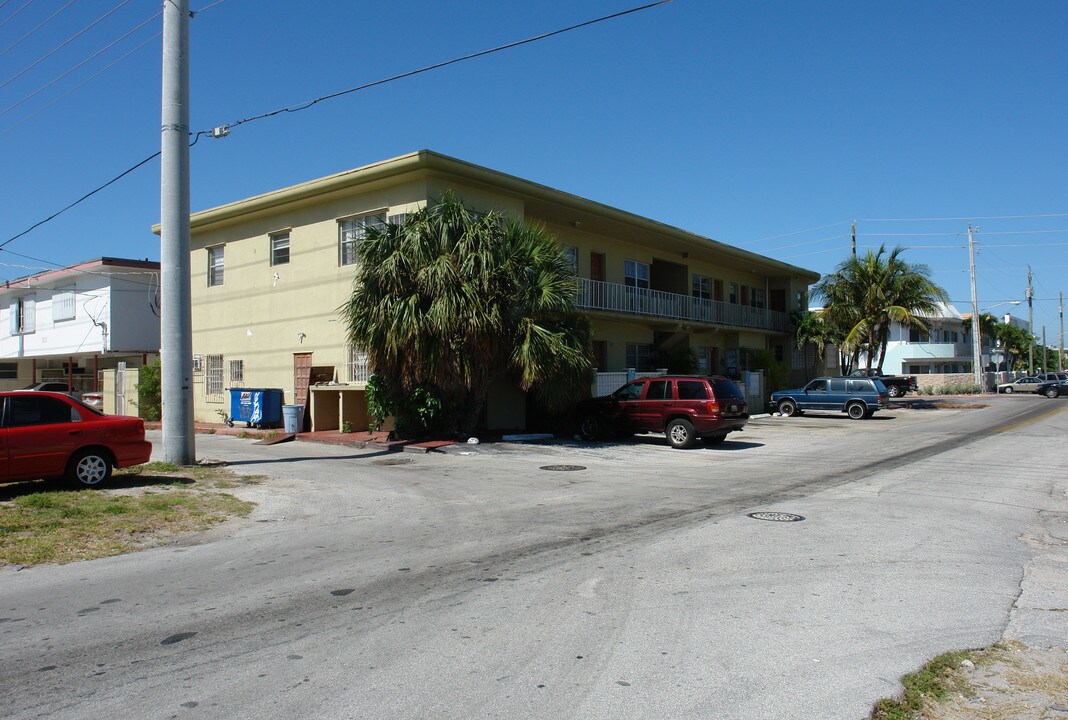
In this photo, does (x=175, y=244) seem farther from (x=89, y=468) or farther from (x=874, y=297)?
(x=874, y=297)

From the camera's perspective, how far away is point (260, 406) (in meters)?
23.7

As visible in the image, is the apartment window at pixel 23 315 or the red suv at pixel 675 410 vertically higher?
the apartment window at pixel 23 315

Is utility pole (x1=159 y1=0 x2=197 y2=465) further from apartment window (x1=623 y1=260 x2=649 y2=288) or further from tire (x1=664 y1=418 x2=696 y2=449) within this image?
apartment window (x1=623 y1=260 x2=649 y2=288)

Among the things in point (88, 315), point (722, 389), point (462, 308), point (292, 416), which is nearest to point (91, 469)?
point (462, 308)

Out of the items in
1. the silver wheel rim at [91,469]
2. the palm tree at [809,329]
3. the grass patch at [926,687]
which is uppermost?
the palm tree at [809,329]

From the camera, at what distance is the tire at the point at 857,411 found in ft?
103

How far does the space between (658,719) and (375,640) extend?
211 cm

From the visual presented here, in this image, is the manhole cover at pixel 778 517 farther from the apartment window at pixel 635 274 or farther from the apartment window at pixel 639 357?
the apartment window at pixel 635 274

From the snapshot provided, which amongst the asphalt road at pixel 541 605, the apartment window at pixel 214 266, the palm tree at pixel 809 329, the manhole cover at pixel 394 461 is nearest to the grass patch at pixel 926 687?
the asphalt road at pixel 541 605

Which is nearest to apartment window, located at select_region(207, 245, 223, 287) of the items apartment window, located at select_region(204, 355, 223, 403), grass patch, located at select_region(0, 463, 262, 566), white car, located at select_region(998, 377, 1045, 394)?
apartment window, located at select_region(204, 355, 223, 403)

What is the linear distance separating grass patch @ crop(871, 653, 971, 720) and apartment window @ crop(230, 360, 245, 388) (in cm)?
2517

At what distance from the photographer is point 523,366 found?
1859 cm

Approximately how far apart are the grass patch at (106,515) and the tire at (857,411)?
25.7 m

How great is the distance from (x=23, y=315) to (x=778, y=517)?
42814 millimetres
